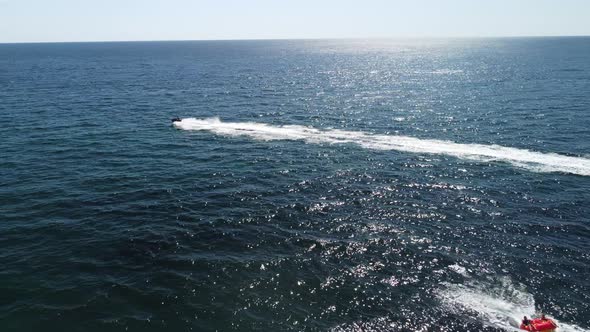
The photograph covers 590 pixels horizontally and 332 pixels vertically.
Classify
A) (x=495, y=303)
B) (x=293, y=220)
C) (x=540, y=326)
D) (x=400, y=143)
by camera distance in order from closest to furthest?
(x=540, y=326), (x=495, y=303), (x=293, y=220), (x=400, y=143)

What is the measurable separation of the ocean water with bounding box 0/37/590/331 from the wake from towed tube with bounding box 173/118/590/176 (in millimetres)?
538

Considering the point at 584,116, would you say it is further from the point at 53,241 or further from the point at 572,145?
the point at 53,241

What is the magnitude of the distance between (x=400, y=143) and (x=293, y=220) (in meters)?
41.6

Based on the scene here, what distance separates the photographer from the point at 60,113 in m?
109

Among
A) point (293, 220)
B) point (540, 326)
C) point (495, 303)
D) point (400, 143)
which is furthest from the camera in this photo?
point (400, 143)

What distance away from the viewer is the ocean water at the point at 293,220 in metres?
39.8

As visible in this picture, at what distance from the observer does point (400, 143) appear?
88.3m

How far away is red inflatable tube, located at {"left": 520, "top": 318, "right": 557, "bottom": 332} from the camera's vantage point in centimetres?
3581

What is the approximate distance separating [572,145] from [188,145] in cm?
7987

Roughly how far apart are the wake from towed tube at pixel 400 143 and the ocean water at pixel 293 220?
0.54 metres

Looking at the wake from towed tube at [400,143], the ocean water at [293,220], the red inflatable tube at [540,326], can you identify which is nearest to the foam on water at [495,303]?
the ocean water at [293,220]

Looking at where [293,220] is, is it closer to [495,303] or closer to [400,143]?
[495,303]

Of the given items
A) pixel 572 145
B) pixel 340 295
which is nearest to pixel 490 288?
pixel 340 295

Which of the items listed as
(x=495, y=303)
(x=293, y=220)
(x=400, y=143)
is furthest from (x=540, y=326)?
(x=400, y=143)
